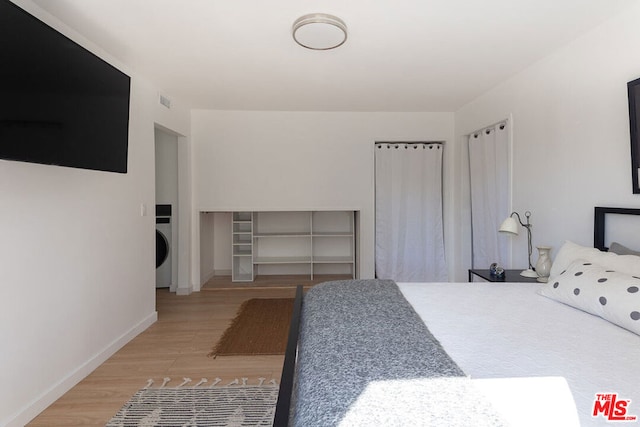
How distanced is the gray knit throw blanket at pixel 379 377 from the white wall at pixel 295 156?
9.35ft

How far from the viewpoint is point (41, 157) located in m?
1.55

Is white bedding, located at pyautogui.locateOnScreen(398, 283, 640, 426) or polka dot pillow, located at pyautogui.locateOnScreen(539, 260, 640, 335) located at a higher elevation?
polka dot pillow, located at pyautogui.locateOnScreen(539, 260, 640, 335)

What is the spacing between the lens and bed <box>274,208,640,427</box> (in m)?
0.79

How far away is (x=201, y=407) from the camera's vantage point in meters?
1.80

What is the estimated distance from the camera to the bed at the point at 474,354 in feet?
2.60

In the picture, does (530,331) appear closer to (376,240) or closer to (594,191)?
(594,191)

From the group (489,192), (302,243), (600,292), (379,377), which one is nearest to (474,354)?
(379,377)

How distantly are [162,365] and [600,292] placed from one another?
8.74ft

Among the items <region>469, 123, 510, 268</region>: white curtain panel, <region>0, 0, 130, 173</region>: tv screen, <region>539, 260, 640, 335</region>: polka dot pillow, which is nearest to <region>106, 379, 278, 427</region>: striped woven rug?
<region>0, 0, 130, 173</region>: tv screen

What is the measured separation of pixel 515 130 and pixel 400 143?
1667 mm

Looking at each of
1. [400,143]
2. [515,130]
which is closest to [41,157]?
[515,130]

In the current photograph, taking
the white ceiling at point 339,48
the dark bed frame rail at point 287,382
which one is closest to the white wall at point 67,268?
the white ceiling at point 339,48

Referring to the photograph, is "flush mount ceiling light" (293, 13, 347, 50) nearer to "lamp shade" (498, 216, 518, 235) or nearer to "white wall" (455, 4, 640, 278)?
"white wall" (455, 4, 640, 278)

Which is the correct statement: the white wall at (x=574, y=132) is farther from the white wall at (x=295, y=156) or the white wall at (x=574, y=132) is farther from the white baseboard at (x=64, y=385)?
the white baseboard at (x=64, y=385)
